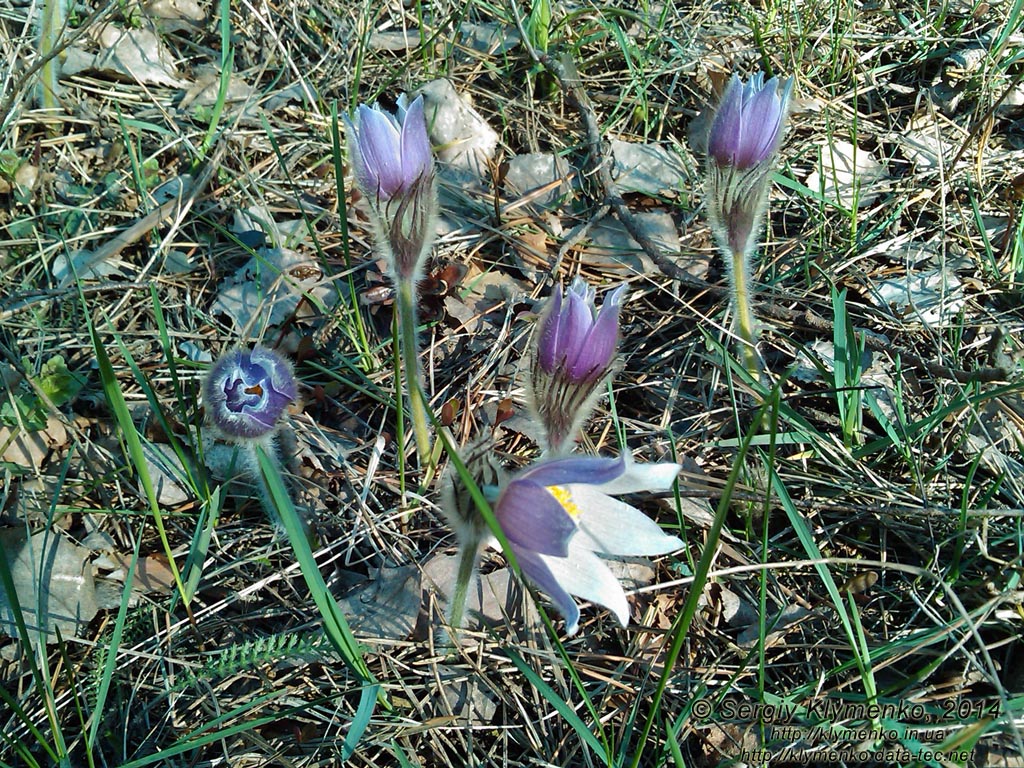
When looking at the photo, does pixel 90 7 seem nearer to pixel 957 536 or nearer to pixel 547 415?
pixel 547 415

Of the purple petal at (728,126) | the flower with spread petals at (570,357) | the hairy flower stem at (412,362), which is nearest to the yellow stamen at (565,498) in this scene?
the flower with spread petals at (570,357)

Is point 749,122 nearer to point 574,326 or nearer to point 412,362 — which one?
point 574,326

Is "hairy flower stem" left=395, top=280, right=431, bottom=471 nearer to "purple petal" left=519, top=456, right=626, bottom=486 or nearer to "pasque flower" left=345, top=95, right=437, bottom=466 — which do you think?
"pasque flower" left=345, top=95, right=437, bottom=466

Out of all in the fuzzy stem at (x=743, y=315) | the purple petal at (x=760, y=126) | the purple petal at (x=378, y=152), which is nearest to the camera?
the purple petal at (x=378, y=152)

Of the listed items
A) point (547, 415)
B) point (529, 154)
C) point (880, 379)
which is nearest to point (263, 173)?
point (529, 154)

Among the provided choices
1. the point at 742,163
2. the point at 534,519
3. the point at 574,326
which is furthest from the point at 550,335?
the point at 742,163

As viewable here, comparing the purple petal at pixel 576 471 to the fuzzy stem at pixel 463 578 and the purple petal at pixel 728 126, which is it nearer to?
the fuzzy stem at pixel 463 578
